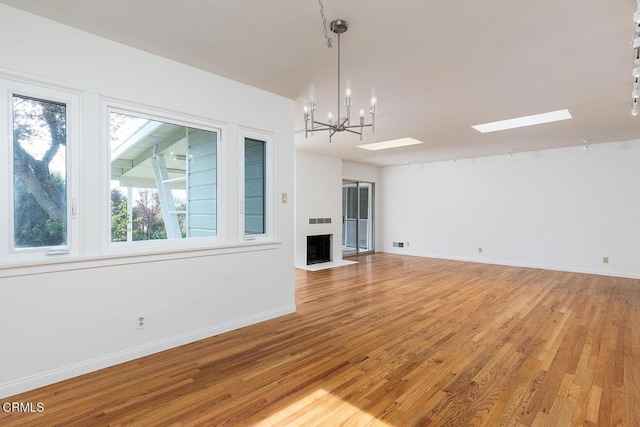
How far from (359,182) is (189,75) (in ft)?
22.1

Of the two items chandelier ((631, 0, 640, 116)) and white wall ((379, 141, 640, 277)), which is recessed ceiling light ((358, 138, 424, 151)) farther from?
chandelier ((631, 0, 640, 116))

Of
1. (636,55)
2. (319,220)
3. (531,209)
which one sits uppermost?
(636,55)

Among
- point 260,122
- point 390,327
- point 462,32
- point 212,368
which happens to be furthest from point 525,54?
point 212,368

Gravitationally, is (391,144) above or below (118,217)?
above

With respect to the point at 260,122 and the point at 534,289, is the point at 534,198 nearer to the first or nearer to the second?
the point at 534,289

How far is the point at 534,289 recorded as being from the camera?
524 cm

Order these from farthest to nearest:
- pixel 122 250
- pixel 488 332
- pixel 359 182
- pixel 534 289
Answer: pixel 359 182, pixel 534 289, pixel 488 332, pixel 122 250

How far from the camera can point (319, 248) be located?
8.07 m

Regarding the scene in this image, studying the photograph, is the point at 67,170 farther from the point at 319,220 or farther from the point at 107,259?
the point at 319,220

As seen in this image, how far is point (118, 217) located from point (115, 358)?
1.18 metres

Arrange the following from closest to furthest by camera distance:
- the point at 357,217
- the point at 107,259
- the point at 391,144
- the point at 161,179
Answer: the point at 107,259 → the point at 161,179 → the point at 391,144 → the point at 357,217

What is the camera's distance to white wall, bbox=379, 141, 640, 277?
6.22 metres

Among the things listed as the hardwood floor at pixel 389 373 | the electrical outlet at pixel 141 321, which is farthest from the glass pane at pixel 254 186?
the electrical outlet at pixel 141 321

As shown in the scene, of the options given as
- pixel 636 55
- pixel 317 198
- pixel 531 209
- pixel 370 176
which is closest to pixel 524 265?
pixel 531 209
